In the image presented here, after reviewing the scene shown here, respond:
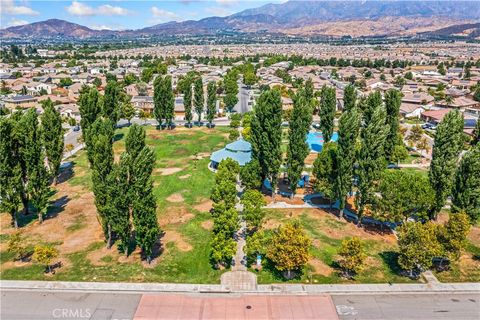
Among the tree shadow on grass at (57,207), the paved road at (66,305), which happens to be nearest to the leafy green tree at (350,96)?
the tree shadow on grass at (57,207)

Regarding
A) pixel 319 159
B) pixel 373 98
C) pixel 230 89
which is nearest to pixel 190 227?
pixel 319 159

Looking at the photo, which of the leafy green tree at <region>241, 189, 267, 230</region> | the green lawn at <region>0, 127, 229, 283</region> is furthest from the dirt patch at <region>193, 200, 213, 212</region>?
the leafy green tree at <region>241, 189, 267, 230</region>

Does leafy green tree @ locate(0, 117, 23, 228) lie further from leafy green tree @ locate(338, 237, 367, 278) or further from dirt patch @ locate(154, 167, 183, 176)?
leafy green tree @ locate(338, 237, 367, 278)

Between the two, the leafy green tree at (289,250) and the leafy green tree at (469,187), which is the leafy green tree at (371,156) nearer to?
the leafy green tree at (469,187)

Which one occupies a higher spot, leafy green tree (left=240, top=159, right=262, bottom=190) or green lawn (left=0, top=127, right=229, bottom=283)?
leafy green tree (left=240, top=159, right=262, bottom=190)

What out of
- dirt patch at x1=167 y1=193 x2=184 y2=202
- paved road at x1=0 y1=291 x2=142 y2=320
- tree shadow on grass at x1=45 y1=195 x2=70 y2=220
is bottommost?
paved road at x1=0 y1=291 x2=142 y2=320

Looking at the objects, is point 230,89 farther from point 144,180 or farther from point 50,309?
point 50,309

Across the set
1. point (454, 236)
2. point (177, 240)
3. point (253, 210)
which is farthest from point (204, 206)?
point (454, 236)
